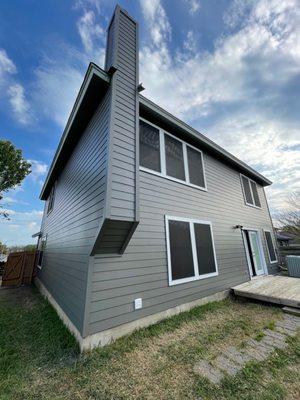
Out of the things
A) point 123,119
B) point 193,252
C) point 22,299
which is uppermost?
point 123,119

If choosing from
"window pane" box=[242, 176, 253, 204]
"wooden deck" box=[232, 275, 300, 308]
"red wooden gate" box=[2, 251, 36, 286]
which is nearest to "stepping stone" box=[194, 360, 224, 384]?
"wooden deck" box=[232, 275, 300, 308]

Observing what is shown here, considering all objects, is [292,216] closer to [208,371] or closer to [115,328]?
[208,371]

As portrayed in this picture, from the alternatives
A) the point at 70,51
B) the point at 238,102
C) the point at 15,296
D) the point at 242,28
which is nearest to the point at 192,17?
the point at 242,28

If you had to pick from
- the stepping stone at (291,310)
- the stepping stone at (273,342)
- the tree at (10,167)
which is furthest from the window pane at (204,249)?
the tree at (10,167)

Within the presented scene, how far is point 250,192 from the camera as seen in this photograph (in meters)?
9.13

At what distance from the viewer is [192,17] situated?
5676 millimetres

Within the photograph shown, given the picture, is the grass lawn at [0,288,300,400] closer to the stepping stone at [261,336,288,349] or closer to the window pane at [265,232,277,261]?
the stepping stone at [261,336,288,349]

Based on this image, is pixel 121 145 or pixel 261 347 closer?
pixel 261 347

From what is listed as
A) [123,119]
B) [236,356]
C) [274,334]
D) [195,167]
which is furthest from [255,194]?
[123,119]

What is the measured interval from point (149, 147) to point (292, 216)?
12663 mm

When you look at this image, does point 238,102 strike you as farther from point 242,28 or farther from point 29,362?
point 29,362

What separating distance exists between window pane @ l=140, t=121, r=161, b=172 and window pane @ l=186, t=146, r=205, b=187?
1523 mm

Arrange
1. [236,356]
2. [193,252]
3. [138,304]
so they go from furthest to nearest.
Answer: [193,252] < [138,304] < [236,356]

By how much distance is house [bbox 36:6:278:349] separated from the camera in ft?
10.2
